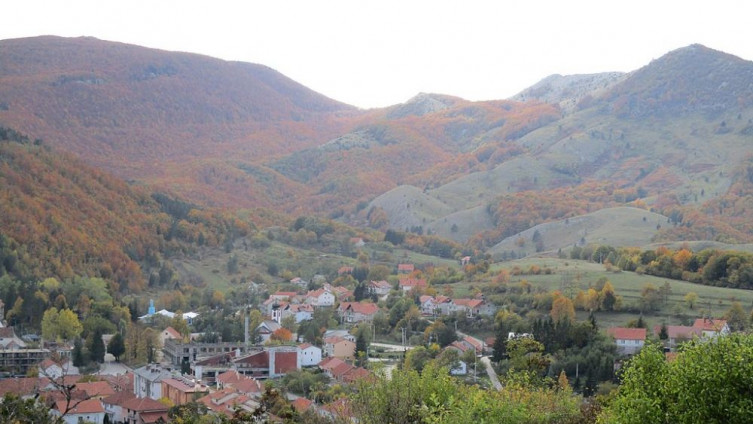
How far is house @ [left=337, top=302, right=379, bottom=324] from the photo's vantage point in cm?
6612

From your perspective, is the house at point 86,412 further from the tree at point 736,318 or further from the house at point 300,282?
Answer: the house at point 300,282

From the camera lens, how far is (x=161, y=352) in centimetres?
5678

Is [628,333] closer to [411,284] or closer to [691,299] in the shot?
[691,299]

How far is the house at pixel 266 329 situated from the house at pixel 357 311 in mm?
5011

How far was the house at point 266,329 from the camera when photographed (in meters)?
61.4

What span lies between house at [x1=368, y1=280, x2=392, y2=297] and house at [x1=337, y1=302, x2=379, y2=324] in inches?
276

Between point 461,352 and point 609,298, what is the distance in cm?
1341

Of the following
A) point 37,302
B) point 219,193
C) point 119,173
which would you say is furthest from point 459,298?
point 119,173

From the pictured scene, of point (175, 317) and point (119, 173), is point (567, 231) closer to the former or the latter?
point (175, 317)

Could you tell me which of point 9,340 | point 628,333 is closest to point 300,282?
point 9,340

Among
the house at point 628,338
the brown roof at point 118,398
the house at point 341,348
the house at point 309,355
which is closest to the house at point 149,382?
the brown roof at point 118,398

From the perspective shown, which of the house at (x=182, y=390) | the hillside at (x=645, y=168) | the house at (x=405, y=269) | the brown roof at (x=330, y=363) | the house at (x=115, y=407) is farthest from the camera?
the hillside at (x=645, y=168)

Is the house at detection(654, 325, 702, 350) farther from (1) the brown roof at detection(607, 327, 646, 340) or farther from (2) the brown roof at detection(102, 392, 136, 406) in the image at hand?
(2) the brown roof at detection(102, 392, 136, 406)

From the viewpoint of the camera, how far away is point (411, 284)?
7819cm
